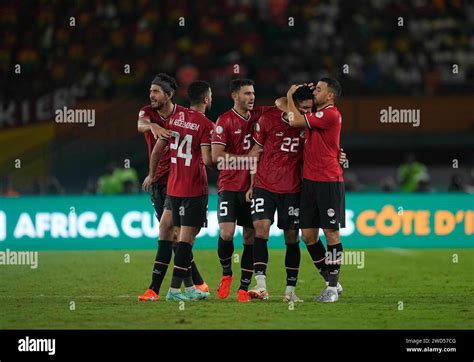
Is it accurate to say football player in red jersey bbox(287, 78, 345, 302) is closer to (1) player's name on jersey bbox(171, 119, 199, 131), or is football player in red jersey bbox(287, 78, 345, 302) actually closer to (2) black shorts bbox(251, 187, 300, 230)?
(2) black shorts bbox(251, 187, 300, 230)

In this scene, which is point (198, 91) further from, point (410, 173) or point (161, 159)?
point (410, 173)

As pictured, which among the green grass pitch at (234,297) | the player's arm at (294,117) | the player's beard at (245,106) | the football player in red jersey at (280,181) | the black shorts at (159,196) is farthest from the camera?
the black shorts at (159,196)

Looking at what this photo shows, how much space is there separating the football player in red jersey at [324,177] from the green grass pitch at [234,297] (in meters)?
0.65

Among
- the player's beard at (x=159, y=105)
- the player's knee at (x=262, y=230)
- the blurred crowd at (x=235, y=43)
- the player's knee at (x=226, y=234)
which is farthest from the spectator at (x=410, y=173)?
the player's knee at (x=262, y=230)

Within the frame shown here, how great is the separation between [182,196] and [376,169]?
1130cm

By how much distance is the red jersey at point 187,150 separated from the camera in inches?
427

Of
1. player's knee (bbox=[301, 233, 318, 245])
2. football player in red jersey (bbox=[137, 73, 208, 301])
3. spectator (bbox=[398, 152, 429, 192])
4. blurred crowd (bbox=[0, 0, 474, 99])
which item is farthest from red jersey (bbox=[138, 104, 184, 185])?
blurred crowd (bbox=[0, 0, 474, 99])

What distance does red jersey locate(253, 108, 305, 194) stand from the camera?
35.4 ft

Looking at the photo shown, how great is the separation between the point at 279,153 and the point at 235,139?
46 cm

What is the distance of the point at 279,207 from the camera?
10.8 meters

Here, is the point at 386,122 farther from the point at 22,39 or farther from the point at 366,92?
the point at 22,39

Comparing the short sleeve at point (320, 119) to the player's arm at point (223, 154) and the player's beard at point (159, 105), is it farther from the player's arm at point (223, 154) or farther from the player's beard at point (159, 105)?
the player's beard at point (159, 105)
